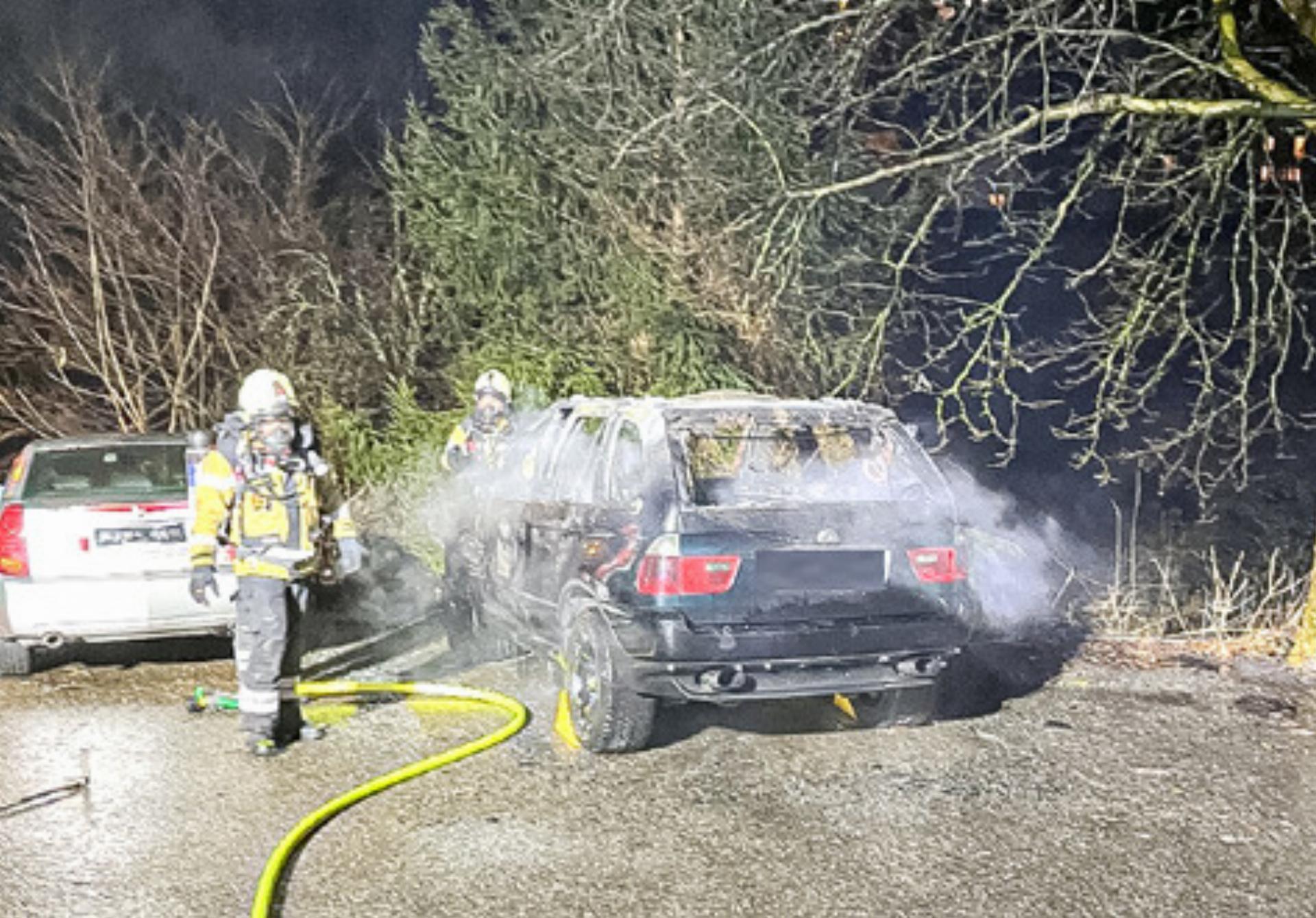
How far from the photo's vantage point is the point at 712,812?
5.17 meters

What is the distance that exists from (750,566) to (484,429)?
163 inches

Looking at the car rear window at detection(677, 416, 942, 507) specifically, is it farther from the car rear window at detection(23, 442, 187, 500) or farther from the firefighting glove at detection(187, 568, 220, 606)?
the car rear window at detection(23, 442, 187, 500)

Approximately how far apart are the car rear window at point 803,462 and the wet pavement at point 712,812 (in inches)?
46.9

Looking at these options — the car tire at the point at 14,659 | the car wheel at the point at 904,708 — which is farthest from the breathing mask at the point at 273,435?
the car wheel at the point at 904,708

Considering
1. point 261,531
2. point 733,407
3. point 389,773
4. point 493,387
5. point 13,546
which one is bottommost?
point 389,773

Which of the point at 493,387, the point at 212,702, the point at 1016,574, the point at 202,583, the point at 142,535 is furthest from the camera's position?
the point at 1016,574

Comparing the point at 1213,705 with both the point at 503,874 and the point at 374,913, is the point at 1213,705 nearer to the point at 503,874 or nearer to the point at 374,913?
the point at 503,874

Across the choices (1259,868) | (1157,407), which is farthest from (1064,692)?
(1157,407)

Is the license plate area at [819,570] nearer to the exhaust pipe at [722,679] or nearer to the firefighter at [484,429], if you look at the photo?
the exhaust pipe at [722,679]

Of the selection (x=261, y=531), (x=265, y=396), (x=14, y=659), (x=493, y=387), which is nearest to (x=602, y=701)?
(x=261, y=531)

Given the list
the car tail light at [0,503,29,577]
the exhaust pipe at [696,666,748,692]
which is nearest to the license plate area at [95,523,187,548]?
the car tail light at [0,503,29,577]

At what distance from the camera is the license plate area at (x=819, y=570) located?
18.5 ft

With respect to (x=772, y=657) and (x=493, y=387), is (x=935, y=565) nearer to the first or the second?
(x=772, y=657)

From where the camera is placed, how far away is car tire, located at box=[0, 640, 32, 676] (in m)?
7.55
